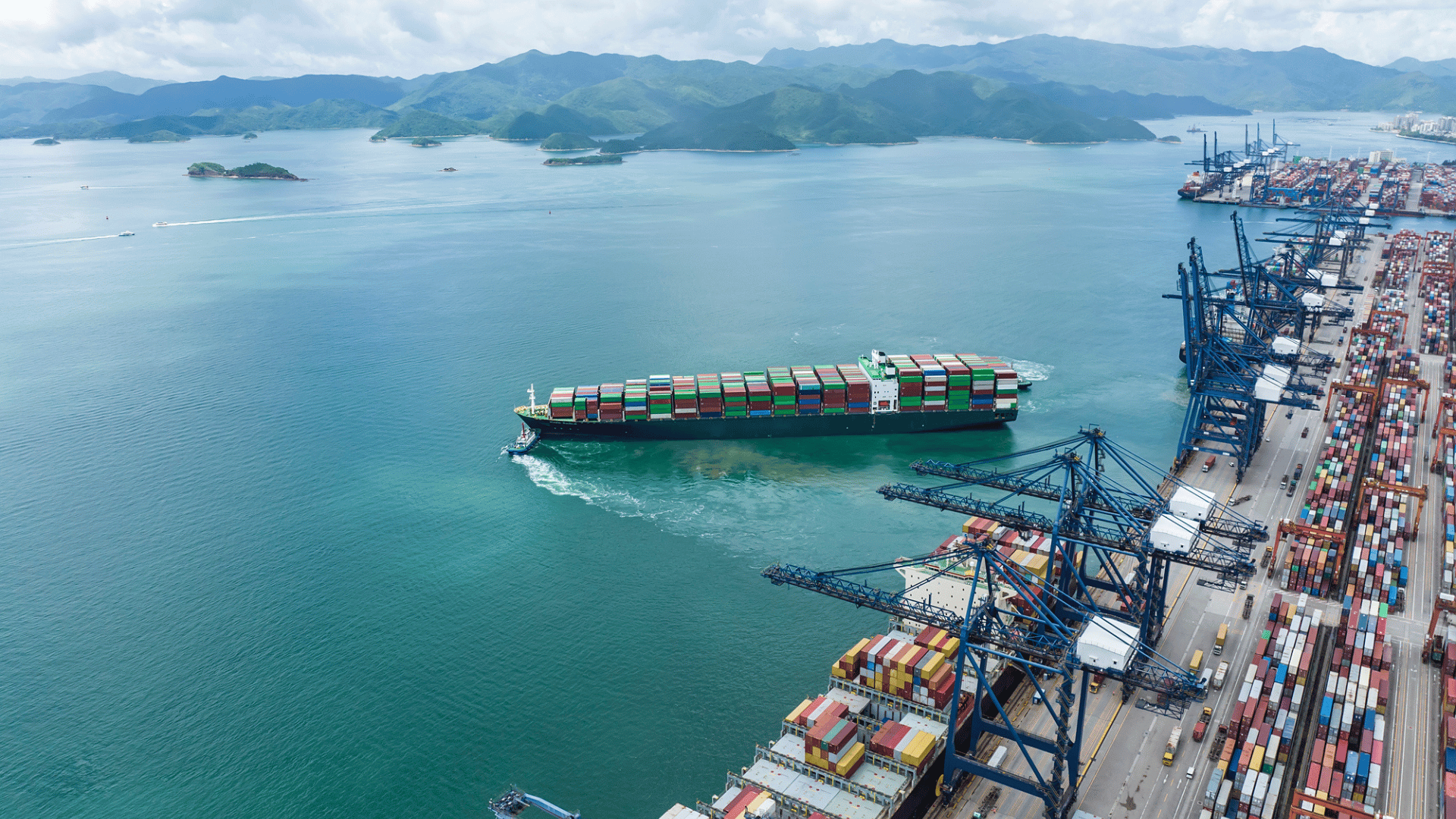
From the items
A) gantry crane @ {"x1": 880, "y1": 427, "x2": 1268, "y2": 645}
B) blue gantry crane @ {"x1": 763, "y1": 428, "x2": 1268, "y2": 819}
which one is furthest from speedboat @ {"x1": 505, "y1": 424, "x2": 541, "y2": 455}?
gantry crane @ {"x1": 880, "y1": 427, "x2": 1268, "y2": 645}

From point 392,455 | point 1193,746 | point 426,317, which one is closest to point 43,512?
point 392,455

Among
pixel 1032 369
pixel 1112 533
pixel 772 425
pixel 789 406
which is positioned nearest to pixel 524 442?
pixel 772 425

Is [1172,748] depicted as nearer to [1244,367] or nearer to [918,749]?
[918,749]

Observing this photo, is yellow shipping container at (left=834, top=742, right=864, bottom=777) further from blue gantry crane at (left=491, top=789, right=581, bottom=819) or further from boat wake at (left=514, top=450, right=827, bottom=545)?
boat wake at (left=514, top=450, right=827, bottom=545)

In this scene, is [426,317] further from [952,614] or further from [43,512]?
[952,614]

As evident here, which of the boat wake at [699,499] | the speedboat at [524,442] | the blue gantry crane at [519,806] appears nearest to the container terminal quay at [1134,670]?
the blue gantry crane at [519,806]

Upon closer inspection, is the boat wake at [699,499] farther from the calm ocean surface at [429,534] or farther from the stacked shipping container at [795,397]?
the stacked shipping container at [795,397]

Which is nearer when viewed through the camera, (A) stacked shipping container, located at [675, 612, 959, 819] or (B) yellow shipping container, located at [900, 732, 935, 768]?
(A) stacked shipping container, located at [675, 612, 959, 819]
